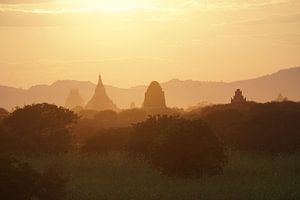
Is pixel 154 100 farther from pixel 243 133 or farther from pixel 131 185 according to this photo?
pixel 131 185

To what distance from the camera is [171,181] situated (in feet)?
93.6

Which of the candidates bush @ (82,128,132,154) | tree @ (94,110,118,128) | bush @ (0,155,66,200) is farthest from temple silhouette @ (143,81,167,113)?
bush @ (0,155,66,200)

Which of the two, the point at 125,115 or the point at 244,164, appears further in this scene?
the point at 125,115

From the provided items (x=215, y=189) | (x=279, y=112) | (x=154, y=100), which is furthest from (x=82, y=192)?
(x=154, y=100)

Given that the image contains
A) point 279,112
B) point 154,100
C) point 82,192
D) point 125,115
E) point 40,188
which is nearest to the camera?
point 40,188

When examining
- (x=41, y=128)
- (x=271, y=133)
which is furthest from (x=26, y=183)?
(x=271, y=133)

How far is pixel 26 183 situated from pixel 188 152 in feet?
38.2

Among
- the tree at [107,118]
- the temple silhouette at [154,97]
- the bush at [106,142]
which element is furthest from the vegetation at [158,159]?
the temple silhouette at [154,97]

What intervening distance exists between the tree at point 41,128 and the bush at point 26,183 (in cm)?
2015

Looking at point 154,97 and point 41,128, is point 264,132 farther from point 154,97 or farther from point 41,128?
point 154,97

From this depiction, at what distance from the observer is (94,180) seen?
90.3 feet

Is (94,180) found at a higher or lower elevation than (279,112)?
lower

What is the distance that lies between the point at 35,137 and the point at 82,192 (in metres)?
20.5

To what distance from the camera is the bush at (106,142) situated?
43.5 m
